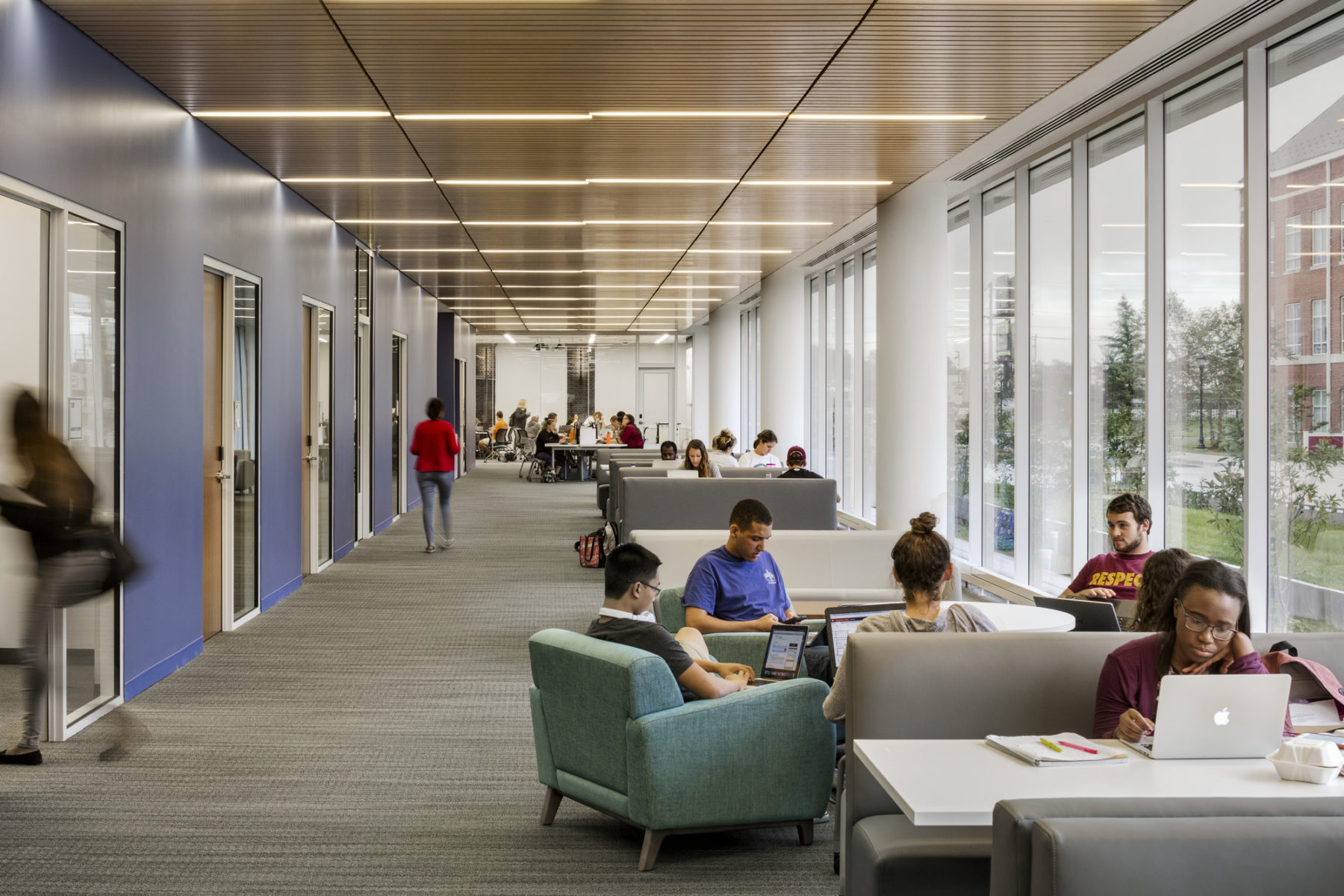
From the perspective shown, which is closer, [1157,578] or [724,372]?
[1157,578]

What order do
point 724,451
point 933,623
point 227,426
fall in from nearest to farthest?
point 933,623
point 227,426
point 724,451

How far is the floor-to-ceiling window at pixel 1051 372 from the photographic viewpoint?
8.15 m

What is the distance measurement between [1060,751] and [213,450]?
6338 mm

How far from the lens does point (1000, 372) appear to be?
944 cm

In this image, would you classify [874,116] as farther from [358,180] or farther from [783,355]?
[783,355]

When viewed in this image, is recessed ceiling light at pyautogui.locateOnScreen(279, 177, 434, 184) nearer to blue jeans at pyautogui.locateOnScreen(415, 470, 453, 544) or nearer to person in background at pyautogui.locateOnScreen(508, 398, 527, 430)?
blue jeans at pyautogui.locateOnScreen(415, 470, 453, 544)

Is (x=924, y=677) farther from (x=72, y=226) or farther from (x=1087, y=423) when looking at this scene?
(x=1087, y=423)

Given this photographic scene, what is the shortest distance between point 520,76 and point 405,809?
357 centimetres

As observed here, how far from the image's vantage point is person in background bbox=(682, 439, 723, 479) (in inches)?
417

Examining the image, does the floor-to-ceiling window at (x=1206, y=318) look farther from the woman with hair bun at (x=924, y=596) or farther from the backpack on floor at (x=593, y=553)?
the backpack on floor at (x=593, y=553)

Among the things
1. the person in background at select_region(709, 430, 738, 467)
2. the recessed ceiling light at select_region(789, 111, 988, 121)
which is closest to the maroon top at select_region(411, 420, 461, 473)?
the person in background at select_region(709, 430, 738, 467)

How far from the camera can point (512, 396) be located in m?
33.3

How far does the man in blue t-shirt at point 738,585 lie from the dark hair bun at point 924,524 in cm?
112

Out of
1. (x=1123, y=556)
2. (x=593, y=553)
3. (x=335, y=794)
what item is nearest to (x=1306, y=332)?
(x=1123, y=556)
